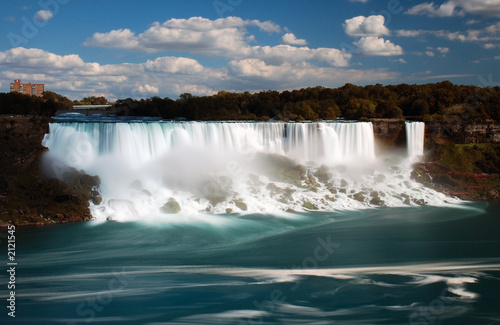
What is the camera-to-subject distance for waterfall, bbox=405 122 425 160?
111ft

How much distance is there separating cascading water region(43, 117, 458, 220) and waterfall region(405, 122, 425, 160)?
3.15m

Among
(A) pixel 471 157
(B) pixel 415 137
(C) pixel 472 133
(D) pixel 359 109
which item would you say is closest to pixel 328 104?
(D) pixel 359 109

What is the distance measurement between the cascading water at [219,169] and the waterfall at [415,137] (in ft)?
10.3

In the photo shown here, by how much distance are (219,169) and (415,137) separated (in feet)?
52.2

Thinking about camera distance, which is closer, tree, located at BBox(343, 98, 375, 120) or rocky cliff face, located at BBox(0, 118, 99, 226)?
rocky cliff face, located at BBox(0, 118, 99, 226)

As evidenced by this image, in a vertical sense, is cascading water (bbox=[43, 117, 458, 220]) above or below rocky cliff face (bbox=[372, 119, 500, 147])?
below

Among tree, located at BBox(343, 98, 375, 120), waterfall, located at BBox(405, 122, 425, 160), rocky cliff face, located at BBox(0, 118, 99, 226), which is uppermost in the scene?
tree, located at BBox(343, 98, 375, 120)

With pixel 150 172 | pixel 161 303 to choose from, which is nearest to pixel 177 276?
pixel 161 303

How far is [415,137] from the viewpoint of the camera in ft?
111

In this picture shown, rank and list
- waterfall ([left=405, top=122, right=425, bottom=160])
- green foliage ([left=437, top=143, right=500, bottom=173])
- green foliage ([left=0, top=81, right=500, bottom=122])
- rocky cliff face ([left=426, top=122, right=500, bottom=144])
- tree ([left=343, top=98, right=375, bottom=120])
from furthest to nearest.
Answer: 1. tree ([left=343, top=98, right=375, bottom=120])
2. green foliage ([left=0, top=81, right=500, bottom=122])
3. waterfall ([left=405, top=122, right=425, bottom=160])
4. rocky cliff face ([left=426, top=122, right=500, bottom=144])
5. green foliage ([left=437, top=143, right=500, bottom=173])
